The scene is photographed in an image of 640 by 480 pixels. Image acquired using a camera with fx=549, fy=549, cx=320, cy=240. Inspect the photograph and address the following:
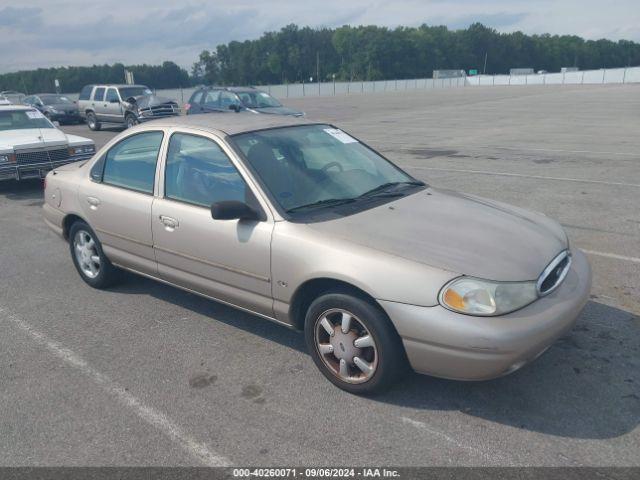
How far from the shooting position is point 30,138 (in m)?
10.1

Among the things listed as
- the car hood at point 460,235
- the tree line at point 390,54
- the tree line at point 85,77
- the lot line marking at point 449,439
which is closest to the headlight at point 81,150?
the car hood at point 460,235

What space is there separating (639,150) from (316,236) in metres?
12.1

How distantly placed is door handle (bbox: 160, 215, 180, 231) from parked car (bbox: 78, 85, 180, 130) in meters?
17.1

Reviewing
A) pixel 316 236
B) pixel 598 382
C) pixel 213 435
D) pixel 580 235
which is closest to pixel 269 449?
pixel 213 435

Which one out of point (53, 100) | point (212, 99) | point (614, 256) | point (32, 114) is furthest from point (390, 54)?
point (614, 256)

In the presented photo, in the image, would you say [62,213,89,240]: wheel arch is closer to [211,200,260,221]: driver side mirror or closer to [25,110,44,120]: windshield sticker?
[211,200,260,221]: driver side mirror

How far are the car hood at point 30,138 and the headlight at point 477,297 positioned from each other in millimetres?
9174

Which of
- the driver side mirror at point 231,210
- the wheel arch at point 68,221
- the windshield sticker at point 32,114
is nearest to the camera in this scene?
the driver side mirror at point 231,210

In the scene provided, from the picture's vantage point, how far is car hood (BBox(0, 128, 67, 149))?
32.0 ft

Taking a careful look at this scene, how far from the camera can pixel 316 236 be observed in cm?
336

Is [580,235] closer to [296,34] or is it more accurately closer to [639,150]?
[639,150]

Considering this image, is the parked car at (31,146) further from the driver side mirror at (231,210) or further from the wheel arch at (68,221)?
the driver side mirror at (231,210)

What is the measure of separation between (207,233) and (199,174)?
0.51 meters

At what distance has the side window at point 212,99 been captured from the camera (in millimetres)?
17928
